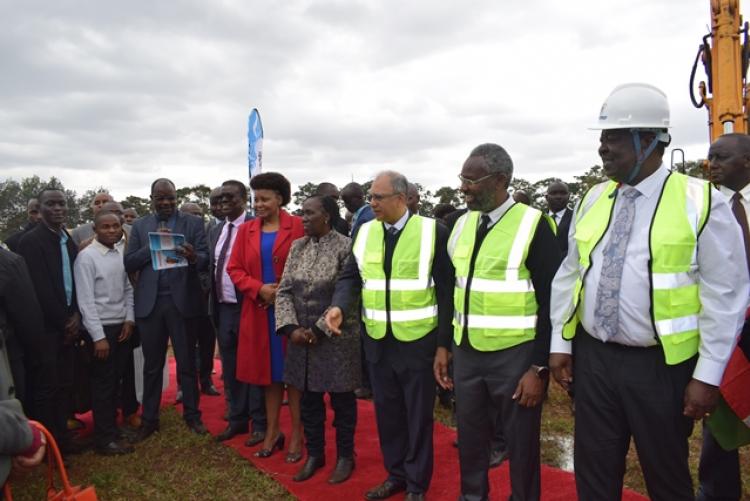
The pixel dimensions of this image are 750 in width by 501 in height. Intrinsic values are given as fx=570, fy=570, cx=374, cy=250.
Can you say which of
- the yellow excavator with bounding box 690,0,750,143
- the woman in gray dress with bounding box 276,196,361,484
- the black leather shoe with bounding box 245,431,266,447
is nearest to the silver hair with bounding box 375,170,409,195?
the woman in gray dress with bounding box 276,196,361,484

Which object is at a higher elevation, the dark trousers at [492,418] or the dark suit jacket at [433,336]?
the dark suit jacket at [433,336]

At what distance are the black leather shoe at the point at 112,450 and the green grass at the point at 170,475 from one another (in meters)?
0.05

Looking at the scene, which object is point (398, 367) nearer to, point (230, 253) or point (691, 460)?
point (230, 253)

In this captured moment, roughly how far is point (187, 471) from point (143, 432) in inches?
37.3

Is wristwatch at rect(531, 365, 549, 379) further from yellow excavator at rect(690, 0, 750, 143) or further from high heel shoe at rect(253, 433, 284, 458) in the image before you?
yellow excavator at rect(690, 0, 750, 143)

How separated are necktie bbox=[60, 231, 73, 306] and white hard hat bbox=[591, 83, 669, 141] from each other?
13.8ft

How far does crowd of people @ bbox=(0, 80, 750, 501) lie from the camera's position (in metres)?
2.30

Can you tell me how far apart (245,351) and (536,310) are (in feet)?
8.20

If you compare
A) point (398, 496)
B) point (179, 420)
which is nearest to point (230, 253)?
point (179, 420)

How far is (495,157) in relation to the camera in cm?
309

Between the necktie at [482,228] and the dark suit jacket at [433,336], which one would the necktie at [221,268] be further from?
the necktie at [482,228]

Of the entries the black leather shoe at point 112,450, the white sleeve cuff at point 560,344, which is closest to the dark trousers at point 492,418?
the white sleeve cuff at point 560,344

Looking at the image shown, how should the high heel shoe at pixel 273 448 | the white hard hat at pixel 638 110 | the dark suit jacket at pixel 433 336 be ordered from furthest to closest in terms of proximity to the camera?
the high heel shoe at pixel 273 448
the dark suit jacket at pixel 433 336
the white hard hat at pixel 638 110

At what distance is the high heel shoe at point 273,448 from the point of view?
15.2ft
